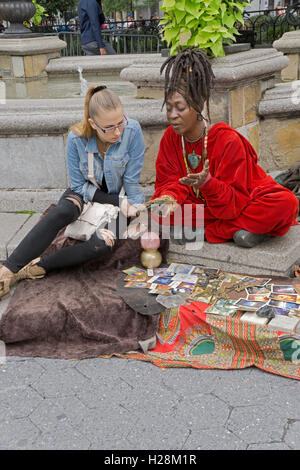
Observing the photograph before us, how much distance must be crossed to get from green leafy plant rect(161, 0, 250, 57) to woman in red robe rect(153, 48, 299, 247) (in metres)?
0.75

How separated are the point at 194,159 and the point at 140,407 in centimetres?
161

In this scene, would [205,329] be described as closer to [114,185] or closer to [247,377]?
[247,377]

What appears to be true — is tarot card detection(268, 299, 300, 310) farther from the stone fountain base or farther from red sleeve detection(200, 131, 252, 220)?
the stone fountain base

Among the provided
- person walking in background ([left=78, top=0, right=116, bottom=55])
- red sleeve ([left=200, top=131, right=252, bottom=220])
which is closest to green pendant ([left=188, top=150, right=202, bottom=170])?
red sleeve ([left=200, top=131, right=252, bottom=220])

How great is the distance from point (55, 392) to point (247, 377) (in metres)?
0.95

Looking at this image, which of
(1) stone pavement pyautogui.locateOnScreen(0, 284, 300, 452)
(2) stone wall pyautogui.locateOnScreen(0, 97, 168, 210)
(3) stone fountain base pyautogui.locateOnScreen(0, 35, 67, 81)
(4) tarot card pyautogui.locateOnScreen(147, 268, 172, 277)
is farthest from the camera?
(3) stone fountain base pyautogui.locateOnScreen(0, 35, 67, 81)

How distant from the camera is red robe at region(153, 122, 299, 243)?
3221 millimetres

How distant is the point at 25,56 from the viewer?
7805 mm

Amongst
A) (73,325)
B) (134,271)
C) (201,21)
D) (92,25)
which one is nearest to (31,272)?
(73,325)

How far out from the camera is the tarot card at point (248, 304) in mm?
2879

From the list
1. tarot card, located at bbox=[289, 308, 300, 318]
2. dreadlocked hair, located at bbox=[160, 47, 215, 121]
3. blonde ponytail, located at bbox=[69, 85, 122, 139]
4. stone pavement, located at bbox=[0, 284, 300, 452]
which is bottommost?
stone pavement, located at bbox=[0, 284, 300, 452]

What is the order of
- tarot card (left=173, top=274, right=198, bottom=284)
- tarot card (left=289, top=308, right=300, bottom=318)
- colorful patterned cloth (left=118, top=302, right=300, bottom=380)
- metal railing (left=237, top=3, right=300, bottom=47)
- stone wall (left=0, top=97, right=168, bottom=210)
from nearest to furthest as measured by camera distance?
colorful patterned cloth (left=118, top=302, right=300, bottom=380)
tarot card (left=289, top=308, right=300, bottom=318)
tarot card (left=173, top=274, right=198, bottom=284)
stone wall (left=0, top=97, right=168, bottom=210)
metal railing (left=237, top=3, right=300, bottom=47)

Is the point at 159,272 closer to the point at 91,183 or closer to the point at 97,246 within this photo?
the point at 97,246
